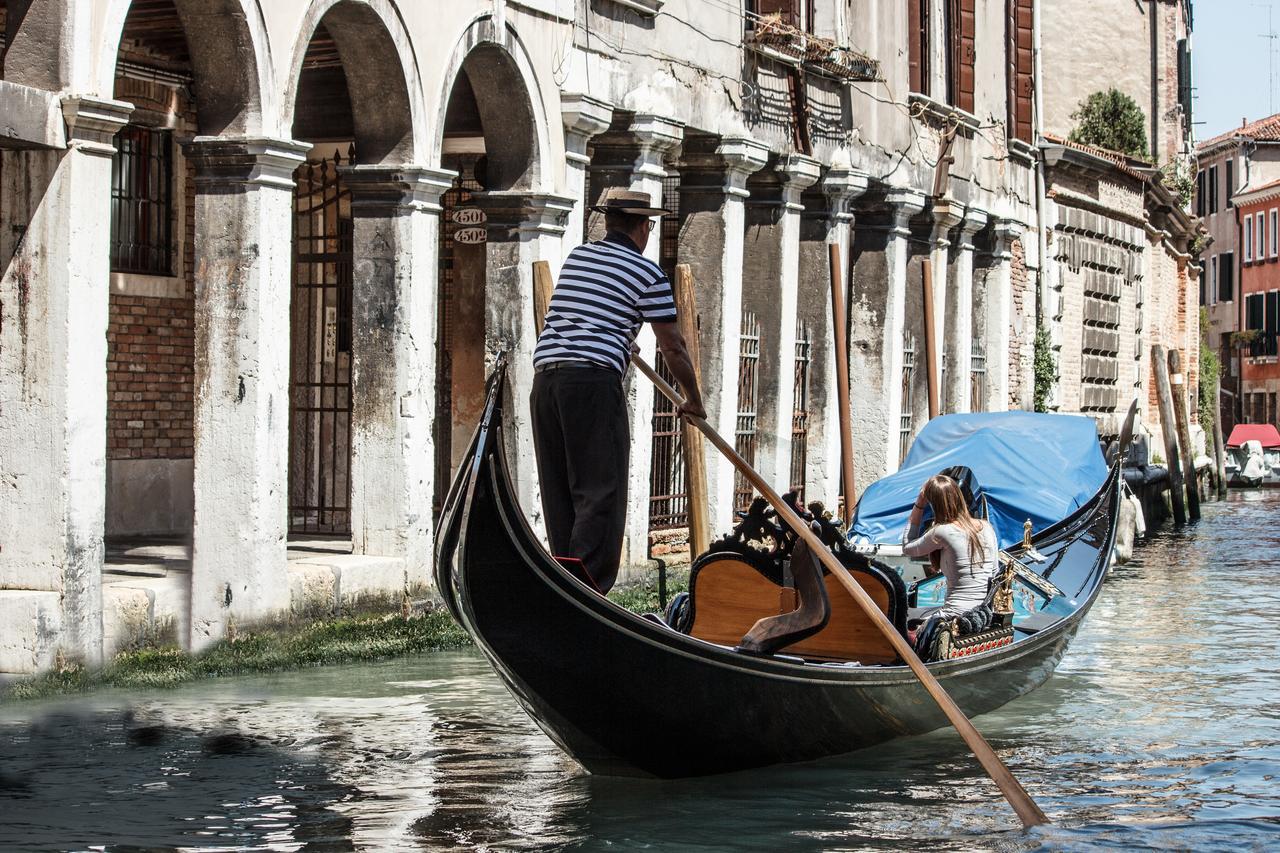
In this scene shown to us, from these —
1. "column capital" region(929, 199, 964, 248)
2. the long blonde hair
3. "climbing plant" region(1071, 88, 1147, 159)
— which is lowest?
the long blonde hair

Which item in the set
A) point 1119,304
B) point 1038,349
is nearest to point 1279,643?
point 1038,349

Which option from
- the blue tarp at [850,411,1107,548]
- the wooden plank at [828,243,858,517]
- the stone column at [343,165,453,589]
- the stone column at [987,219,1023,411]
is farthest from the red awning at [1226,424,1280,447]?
the stone column at [343,165,453,589]

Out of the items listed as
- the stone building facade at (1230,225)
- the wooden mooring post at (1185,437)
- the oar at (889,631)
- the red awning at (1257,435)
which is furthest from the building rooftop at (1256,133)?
the oar at (889,631)

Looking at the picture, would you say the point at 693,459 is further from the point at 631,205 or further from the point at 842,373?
the point at 631,205

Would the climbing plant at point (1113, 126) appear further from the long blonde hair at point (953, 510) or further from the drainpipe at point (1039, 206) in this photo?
the long blonde hair at point (953, 510)

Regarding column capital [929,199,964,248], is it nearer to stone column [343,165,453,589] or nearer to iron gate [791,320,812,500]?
iron gate [791,320,812,500]

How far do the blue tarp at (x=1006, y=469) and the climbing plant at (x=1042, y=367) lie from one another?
21.7 feet

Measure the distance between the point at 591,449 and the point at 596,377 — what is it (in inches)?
8.3

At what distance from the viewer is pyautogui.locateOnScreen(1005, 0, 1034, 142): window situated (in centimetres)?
1948

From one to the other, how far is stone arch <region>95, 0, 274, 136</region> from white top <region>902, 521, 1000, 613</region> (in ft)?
10.2

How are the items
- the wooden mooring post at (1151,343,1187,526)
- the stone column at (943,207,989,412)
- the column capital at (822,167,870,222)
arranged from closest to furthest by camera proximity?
the column capital at (822,167,870,222), the stone column at (943,207,989,412), the wooden mooring post at (1151,343,1187,526)

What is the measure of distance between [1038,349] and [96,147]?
1435 cm

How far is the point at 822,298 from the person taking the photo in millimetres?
14328

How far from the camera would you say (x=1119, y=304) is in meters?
23.8
